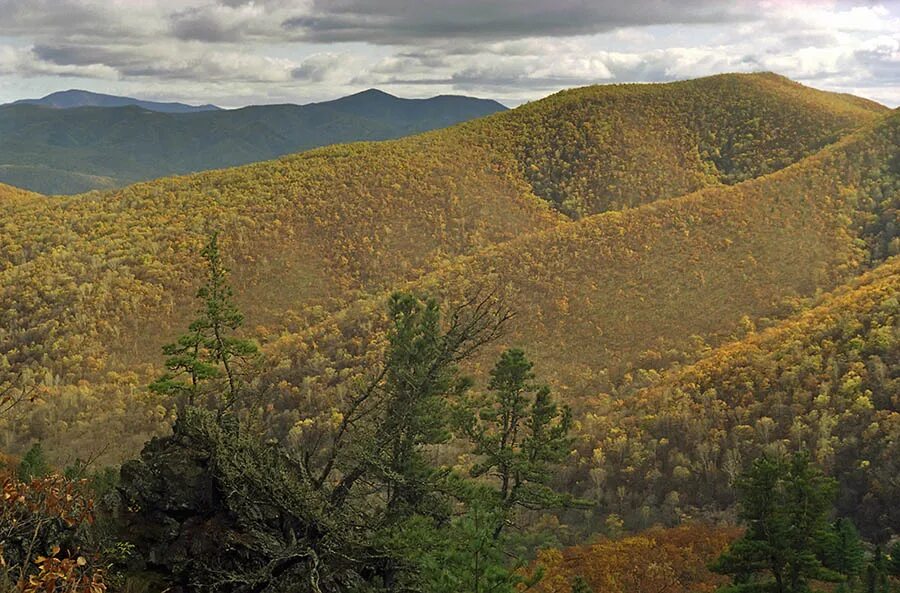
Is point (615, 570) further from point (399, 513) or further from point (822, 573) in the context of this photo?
point (399, 513)

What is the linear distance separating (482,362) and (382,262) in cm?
2087

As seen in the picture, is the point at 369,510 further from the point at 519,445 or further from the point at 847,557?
the point at 847,557

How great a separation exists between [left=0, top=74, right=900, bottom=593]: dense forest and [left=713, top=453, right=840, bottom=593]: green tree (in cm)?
7

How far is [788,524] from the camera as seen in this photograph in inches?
632

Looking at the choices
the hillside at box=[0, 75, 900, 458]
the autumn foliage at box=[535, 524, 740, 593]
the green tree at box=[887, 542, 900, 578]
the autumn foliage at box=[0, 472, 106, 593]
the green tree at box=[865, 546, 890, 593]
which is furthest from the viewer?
the hillside at box=[0, 75, 900, 458]

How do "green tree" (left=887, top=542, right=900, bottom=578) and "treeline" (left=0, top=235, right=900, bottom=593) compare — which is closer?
"treeline" (left=0, top=235, right=900, bottom=593)

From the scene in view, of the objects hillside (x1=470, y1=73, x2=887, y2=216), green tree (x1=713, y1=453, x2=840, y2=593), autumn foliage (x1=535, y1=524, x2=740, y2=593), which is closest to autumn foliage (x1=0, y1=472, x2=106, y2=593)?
green tree (x1=713, y1=453, x2=840, y2=593)

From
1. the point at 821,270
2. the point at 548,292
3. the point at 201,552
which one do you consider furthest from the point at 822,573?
the point at 821,270

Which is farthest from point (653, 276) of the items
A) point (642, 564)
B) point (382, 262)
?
point (642, 564)

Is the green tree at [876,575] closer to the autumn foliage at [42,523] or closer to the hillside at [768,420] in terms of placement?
the hillside at [768,420]

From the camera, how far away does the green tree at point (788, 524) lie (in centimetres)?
1593

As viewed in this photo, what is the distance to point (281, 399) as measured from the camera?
4578 cm

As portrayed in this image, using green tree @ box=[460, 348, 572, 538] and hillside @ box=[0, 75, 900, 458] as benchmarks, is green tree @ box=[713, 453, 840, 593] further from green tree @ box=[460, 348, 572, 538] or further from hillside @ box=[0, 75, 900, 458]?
hillside @ box=[0, 75, 900, 458]

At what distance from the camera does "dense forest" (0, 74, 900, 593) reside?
38.0 feet
